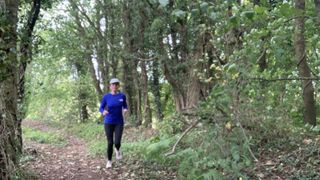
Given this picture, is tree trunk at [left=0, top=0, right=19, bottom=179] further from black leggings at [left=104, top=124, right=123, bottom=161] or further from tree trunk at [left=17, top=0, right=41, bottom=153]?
black leggings at [left=104, top=124, right=123, bottom=161]

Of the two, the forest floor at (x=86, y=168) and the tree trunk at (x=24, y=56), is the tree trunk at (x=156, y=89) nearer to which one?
the forest floor at (x=86, y=168)

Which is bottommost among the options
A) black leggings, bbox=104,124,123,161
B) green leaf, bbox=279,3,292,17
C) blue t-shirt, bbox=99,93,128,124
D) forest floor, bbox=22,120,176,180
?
forest floor, bbox=22,120,176,180

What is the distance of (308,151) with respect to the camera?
6.74 m

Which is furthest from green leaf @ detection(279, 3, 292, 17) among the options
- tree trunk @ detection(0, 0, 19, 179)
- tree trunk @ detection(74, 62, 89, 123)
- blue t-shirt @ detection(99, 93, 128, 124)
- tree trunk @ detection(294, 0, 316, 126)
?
tree trunk @ detection(74, 62, 89, 123)

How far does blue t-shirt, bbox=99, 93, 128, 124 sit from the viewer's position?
8.94 meters

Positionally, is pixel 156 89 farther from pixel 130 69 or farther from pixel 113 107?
pixel 113 107

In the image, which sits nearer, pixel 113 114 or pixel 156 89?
pixel 113 114

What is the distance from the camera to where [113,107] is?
29.5ft

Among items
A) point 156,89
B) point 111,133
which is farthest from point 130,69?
point 111,133

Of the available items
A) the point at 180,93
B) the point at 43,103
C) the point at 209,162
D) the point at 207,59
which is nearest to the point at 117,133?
the point at 209,162

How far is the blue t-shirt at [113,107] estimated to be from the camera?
29.3 feet

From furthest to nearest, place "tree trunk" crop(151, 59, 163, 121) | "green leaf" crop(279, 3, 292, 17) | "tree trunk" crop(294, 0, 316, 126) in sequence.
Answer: "tree trunk" crop(151, 59, 163, 121) → "tree trunk" crop(294, 0, 316, 126) → "green leaf" crop(279, 3, 292, 17)

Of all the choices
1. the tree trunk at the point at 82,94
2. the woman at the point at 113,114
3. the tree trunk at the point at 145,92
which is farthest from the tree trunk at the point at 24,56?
the tree trunk at the point at 82,94

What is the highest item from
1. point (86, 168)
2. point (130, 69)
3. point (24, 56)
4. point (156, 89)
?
point (130, 69)
